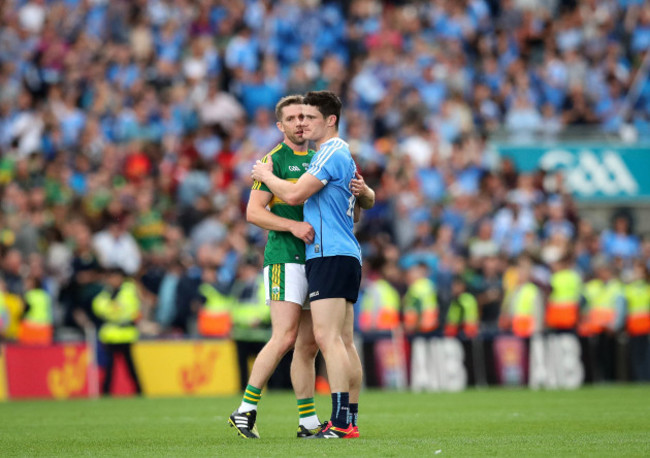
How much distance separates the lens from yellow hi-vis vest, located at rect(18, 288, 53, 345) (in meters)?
18.6

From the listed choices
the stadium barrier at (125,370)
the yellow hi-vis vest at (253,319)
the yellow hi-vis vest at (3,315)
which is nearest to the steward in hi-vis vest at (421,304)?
the yellow hi-vis vest at (253,319)

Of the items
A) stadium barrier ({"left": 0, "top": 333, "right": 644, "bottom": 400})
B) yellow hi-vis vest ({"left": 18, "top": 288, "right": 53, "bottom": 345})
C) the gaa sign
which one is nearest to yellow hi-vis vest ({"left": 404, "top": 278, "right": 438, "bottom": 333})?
stadium barrier ({"left": 0, "top": 333, "right": 644, "bottom": 400})

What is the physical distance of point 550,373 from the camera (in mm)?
19609

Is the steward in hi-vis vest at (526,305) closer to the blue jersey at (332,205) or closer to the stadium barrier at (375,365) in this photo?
the stadium barrier at (375,365)

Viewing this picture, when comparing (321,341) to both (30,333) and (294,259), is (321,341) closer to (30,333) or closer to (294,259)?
(294,259)

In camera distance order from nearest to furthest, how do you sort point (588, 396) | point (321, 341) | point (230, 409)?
point (321, 341), point (230, 409), point (588, 396)

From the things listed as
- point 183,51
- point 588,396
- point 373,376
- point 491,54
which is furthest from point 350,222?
point 491,54

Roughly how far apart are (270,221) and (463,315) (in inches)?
441

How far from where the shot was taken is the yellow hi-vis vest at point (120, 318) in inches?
731

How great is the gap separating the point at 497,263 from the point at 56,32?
10.2 m

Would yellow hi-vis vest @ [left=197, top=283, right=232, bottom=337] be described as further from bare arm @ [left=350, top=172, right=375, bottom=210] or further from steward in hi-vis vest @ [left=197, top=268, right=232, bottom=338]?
bare arm @ [left=350, top=172, right=375, bottom=210]

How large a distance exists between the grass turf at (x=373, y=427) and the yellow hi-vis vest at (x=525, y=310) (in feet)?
10.4

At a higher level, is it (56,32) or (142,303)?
(56,32)

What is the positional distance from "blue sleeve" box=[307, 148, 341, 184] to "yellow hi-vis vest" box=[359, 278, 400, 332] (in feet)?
36.1
